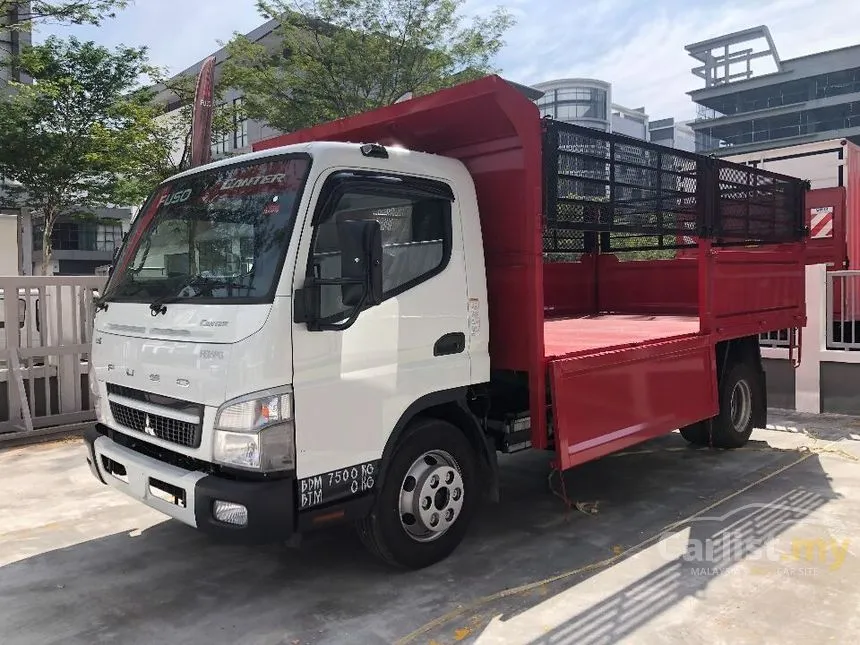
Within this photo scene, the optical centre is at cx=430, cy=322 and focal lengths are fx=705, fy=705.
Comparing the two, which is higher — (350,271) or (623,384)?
(350,271)

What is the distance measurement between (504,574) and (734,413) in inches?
150

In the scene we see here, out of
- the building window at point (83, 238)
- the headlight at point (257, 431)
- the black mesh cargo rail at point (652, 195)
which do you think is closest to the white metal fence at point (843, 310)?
the black mesh cargo rail at point (652, 195)

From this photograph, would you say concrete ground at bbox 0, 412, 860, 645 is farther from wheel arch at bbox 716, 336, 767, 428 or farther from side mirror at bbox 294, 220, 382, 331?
side mirror at bbox 294, 220, 382, 331

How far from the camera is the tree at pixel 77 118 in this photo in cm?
1781

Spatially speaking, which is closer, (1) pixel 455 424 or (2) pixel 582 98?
(1) pixel 455 424

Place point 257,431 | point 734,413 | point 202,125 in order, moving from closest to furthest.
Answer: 1. point 257,431
2. point 734,413
3. point 202,125

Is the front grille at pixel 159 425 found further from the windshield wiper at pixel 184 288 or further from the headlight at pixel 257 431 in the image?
the windshield wiper at pixel 184 288

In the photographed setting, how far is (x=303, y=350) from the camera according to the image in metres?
3.36

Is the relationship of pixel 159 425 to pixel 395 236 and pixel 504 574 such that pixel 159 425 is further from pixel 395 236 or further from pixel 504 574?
pixel 504 574

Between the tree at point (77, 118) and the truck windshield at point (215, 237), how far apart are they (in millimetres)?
15509

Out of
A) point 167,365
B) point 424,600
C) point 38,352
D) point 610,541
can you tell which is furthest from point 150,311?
point 38,352

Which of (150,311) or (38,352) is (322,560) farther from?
(38,352)

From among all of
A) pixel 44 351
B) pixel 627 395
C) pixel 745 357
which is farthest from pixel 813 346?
pixel 44 351

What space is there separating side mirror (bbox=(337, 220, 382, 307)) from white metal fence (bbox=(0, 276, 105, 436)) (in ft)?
16.2
